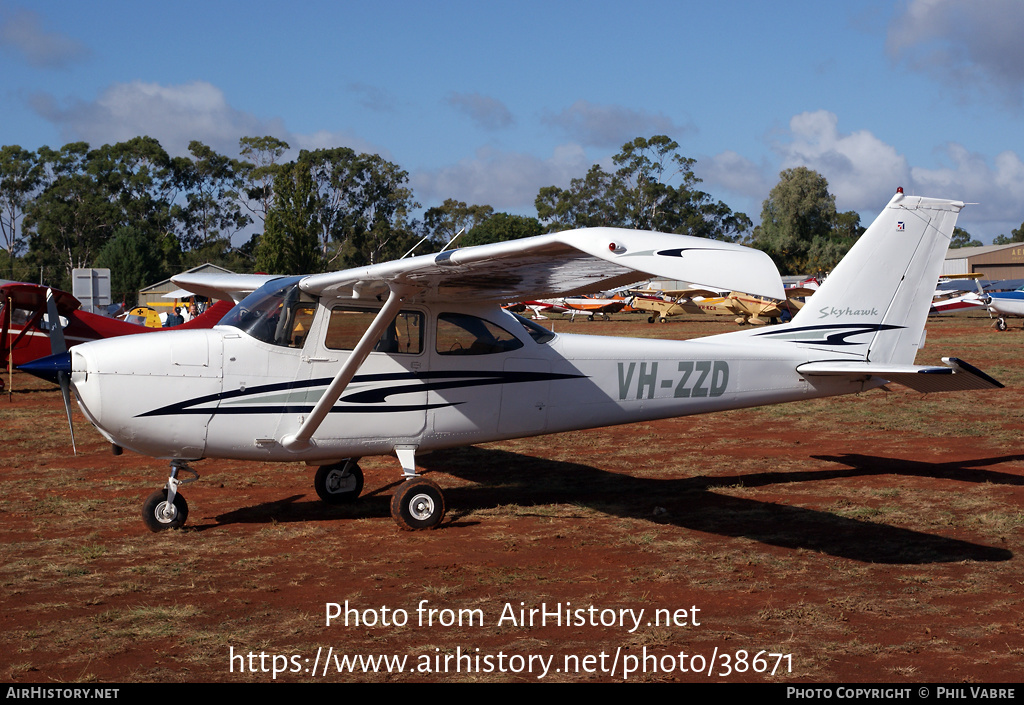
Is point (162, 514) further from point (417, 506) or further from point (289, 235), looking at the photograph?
point (289, 235)

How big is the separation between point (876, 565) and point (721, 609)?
167 centimetres

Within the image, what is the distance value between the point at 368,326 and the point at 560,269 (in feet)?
7.32

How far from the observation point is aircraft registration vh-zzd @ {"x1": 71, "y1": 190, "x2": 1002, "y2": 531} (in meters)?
6.88

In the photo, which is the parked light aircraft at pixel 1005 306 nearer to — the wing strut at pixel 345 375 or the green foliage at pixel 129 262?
the wing strut at pixel 345 375

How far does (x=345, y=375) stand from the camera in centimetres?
709

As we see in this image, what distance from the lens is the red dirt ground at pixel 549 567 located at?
184 inches

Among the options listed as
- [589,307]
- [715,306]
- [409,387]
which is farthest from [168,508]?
[589,307]

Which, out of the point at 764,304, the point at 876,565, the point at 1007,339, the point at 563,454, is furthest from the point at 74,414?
the point at 764,304

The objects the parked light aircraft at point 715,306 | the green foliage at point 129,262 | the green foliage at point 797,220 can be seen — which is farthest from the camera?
the green foliage at point 797,220

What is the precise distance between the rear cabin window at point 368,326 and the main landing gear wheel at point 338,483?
5.45 ft

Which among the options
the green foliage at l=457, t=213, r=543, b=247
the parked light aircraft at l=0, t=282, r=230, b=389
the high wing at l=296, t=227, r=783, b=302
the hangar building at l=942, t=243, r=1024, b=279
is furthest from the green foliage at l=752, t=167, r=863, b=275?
the high wing at l=296, t=227, r=783, b=302

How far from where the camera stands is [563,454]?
37.8 feet

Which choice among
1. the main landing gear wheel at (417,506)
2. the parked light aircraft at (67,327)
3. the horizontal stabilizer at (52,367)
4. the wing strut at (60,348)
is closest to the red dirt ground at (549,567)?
the main landing gear wheel at (417,506)
